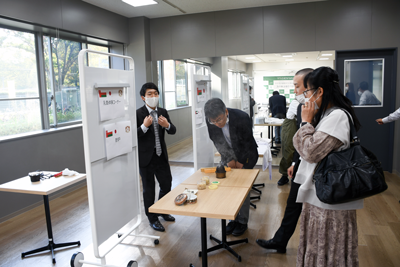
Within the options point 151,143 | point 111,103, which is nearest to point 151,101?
point 151,143

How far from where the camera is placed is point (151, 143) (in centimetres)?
319

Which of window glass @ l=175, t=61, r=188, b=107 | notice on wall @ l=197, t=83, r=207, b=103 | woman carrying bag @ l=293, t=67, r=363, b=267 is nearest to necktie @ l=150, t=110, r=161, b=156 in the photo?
notice on wall @ l=197, t=83, r=207, b=103

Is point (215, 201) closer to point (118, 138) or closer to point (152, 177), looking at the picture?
point (118, 138)

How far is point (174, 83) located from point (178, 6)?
2.12 metres

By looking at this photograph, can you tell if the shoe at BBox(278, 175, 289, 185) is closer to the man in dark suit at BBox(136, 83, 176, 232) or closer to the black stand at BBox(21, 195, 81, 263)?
the man in dark suit at BBox(136, 83, 176, 232)

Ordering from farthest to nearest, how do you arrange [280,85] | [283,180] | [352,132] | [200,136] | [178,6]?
1. [280,85]
2. [178,6]
3. [283,180]
4. [200,136]
5. [352,132]

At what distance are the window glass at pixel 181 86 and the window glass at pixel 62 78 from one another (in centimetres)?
252

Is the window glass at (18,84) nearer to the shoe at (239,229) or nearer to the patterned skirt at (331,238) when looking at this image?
the shoe at (239,229)

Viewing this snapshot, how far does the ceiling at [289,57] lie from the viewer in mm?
5340

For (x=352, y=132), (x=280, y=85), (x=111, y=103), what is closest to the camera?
(x=352, y=132)

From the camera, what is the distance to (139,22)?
20.0ft

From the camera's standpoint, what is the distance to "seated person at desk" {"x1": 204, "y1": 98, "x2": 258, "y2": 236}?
115 inches

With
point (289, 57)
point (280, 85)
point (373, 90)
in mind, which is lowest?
point (373, 90)

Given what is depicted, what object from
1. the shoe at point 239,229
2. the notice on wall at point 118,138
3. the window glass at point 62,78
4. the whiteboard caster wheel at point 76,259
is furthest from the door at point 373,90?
the whiteboard caster wheel at point 76,259
